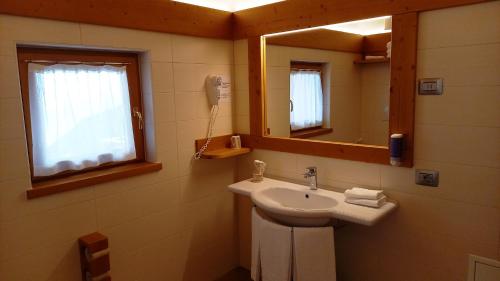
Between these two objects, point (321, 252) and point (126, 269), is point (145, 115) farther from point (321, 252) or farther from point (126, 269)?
point (321, 252)

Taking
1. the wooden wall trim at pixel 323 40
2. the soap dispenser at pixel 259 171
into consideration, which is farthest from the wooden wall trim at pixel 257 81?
the soap dispenser at pixel 259 171

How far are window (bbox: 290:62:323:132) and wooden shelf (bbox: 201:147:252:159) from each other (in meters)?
0.40

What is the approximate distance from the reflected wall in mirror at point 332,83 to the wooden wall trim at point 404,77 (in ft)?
0.30

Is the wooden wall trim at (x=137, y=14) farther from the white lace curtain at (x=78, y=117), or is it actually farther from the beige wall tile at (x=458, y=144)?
the beige wall tile at (x=458, y=144)

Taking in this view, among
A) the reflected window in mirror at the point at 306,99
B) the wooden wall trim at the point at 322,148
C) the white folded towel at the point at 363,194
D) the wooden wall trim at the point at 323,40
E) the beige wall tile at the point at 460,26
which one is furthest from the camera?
the reflected window in mirror at the point at 306,99

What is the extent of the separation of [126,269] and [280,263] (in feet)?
3.25

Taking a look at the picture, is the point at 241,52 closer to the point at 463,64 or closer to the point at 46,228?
→ the point at 463,64

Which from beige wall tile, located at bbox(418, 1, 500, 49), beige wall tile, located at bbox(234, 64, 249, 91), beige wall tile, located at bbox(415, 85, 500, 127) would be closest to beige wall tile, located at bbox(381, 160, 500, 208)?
beige wall tile, located at bbox(415, 85, 500, 127)

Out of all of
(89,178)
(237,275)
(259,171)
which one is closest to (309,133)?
(259,171)

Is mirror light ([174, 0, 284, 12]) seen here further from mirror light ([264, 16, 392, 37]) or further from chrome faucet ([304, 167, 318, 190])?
chrome faucet ([304, 167, 318, 190])

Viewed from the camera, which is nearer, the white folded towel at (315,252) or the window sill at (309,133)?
the white folded towel at (315,252)

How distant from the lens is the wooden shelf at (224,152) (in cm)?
252

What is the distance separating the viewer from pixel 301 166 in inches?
97.4

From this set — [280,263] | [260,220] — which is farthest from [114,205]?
[280,263]
